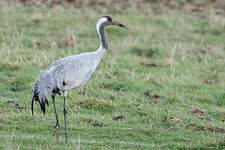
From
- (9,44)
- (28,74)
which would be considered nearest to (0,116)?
(28,74)

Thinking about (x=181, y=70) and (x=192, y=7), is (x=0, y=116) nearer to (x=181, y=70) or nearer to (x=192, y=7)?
(x=181, y=70)

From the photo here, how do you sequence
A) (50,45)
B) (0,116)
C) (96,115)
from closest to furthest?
(0,116) → (96,115) → (50,45)

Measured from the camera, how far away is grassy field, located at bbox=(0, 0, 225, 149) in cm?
814

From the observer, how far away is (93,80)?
12.2 m

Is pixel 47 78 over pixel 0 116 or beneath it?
over

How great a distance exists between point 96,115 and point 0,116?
1895 millimetres

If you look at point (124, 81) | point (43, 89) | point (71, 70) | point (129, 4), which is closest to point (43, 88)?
point (43, 89)

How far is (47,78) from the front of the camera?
25.5ft

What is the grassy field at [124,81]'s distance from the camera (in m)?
8.14

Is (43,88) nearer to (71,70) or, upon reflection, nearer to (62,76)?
(62,76)

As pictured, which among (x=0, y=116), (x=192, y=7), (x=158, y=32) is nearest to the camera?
(x=0, y=116)

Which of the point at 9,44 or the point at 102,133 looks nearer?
the point at 102,133

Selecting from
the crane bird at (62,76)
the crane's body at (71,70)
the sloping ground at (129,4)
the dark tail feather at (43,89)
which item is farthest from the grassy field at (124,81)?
the sloping ground at (129,4)

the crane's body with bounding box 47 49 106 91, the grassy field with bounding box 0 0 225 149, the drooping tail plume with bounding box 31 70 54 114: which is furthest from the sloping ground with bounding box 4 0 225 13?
the drooping tail plume with bounding box 31 70 54 114
